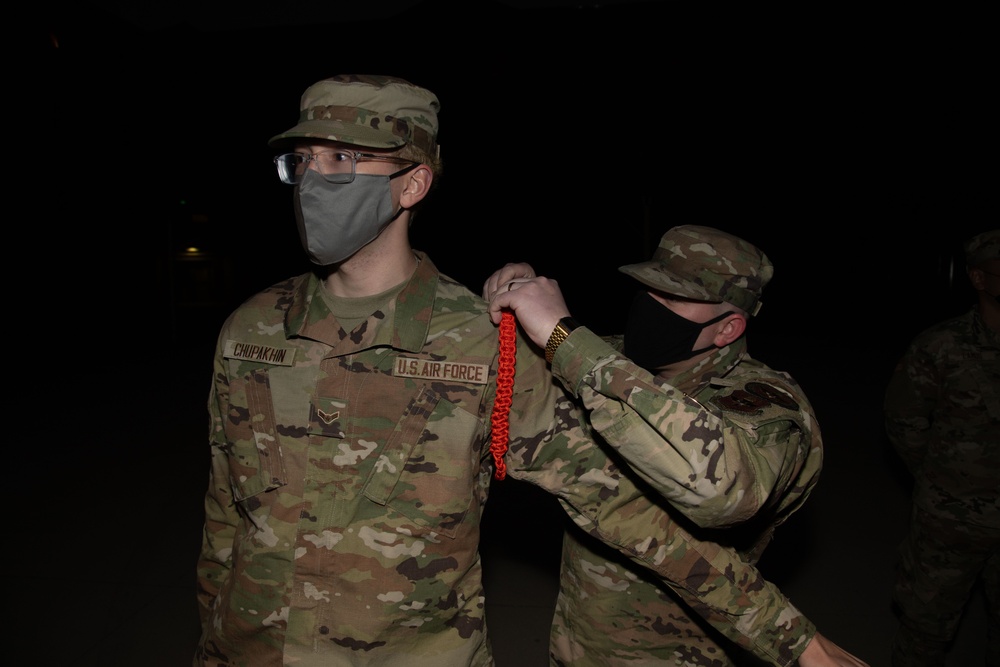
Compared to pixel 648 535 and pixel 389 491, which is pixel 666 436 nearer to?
pixel 648 535

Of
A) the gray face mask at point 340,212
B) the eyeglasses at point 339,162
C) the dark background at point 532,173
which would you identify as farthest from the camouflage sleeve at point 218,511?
the dark background at point 532,173

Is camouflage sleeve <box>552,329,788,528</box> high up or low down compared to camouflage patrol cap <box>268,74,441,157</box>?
down

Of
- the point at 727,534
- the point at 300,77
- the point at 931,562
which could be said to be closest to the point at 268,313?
the point at 727,534

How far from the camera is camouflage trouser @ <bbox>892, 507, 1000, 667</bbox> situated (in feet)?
8.87

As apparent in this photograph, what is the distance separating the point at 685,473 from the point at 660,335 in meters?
0.74

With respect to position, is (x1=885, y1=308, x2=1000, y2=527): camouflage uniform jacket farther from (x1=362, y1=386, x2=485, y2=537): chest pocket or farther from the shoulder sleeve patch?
(x1=362, y1=386, x2=485, y2=537): chest pocket

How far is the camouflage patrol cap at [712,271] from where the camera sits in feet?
5.84

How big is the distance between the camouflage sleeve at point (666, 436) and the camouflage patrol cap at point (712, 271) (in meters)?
0.61

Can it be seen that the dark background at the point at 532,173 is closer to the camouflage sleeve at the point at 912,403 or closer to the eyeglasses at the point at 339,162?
the camouflage sleeve at the point at 912,403

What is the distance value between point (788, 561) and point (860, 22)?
24.2ft

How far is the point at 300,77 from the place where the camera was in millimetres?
9258

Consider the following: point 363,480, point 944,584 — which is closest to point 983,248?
point 944,584

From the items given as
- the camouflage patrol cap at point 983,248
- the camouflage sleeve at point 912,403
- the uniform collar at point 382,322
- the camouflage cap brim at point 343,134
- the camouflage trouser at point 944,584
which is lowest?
the camouflage trouser at point 944,584

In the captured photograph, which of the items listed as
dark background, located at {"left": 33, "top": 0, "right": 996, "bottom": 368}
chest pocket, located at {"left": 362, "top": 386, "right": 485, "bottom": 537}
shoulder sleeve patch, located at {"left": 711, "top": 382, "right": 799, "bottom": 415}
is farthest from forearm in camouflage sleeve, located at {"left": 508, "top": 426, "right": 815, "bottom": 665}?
dark background, located at {"left": 33, "top": 0, "right": 996, "bottom": 368}
